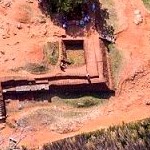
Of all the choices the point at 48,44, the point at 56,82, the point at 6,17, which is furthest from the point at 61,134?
the point at 6,17

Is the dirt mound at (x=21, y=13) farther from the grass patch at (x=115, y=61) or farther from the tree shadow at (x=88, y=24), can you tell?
the grass patch at (x=115, y=61)

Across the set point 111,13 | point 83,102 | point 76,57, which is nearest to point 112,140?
point 83,102

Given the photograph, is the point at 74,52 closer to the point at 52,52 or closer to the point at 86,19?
the point at 52,52

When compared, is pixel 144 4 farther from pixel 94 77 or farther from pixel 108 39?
pixel 94 77

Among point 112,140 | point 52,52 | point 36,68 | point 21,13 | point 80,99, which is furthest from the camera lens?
point 21,13

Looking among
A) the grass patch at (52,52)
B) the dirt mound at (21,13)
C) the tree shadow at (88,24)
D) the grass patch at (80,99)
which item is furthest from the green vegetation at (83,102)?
the dirt mound at (21,13)

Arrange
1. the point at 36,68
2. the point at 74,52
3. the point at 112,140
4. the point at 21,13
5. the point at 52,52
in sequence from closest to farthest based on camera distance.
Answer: the point at 112,140
the point at 36,68
the point at 52,52
the point at 21,13
the point at 74,52

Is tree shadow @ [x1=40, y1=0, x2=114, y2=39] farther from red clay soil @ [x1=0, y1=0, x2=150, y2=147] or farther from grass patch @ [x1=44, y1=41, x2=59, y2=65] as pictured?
grass patch @ [x1=44, y1=41, x2=59, y2=65]
